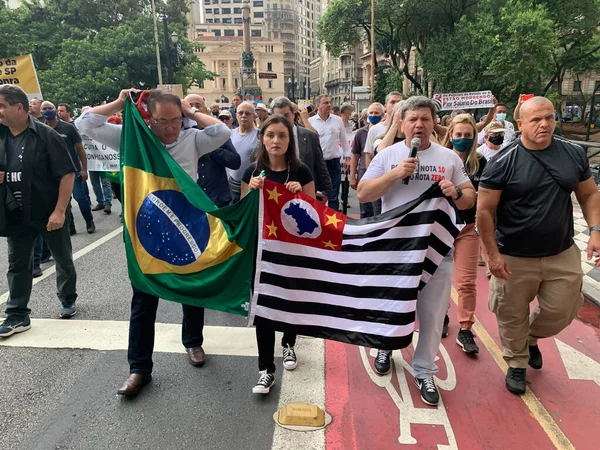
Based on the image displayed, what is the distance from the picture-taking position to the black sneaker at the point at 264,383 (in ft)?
9.98

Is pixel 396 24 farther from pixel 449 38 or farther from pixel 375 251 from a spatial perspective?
pixel 375 251

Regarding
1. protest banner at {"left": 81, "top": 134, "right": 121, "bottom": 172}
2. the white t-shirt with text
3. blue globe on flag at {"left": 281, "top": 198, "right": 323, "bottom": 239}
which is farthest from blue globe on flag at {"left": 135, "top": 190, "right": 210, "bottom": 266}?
protest banner at {"left": 81, "top": 134, "right": 121, "bottom": 172}

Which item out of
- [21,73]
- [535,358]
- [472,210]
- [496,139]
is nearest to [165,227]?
[472,210]

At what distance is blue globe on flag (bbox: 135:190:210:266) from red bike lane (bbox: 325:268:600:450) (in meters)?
1.44

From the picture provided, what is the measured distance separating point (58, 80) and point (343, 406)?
2657cm

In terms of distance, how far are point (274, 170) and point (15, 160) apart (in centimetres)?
247

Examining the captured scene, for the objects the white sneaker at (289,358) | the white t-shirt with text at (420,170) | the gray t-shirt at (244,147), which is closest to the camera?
the white t-shirt with text at (420,170)

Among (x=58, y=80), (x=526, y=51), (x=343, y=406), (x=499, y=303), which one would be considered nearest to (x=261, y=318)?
(x=343, y=406)

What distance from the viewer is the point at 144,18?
1153 inches

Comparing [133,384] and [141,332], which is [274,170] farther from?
[133,384]

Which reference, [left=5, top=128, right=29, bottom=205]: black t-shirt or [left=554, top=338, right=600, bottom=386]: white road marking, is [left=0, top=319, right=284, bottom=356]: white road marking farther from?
[left=554, top=338, right=600, bottom=386]: white road marking

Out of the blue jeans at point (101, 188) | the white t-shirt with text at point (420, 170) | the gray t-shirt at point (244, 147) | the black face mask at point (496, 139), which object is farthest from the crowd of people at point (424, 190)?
the blue jeans at point (101, 188)

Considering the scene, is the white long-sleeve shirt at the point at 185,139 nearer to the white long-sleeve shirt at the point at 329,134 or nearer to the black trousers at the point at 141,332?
the black trousers at the point at 141,332

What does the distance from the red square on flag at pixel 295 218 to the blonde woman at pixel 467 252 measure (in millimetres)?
1505
